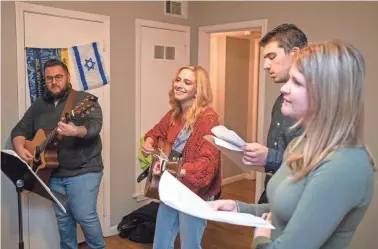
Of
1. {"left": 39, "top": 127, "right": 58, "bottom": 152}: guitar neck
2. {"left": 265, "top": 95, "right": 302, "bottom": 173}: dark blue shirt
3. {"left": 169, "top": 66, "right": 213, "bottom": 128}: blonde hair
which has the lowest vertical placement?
{"left": 39, "top": 127, "right": 58, "bottom": 152}: guitar neck

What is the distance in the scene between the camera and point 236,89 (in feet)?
16.7

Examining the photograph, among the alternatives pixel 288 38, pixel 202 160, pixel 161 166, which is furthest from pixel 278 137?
pixel 161 166

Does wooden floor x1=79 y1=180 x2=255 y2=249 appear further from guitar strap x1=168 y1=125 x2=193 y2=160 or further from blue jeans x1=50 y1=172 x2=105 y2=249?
guitar strap x1=168 y1=125 x2=193 y2=160

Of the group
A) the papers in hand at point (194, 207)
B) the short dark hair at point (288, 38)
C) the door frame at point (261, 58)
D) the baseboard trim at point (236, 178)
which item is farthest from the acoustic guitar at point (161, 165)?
the baseboard trim at point (236, 178)

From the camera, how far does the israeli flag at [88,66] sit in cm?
291

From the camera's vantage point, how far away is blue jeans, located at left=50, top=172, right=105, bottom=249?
8.14 ft

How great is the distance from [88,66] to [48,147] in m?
0.86

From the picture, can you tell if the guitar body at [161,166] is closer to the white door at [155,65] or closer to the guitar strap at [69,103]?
the guitar strap at [69,103]

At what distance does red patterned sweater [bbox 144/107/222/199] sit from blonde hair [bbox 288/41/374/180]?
1122 millimetres

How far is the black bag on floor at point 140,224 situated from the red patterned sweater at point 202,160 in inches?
46.1

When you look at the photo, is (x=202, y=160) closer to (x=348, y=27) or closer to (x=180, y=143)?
(x=180, y=143)

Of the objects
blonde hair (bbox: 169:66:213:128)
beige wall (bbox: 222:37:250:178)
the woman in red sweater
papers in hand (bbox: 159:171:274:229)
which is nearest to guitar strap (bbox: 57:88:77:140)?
the woman in red sweater

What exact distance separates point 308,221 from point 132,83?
2654 mm

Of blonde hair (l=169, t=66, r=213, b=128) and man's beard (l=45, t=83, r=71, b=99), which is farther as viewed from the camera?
man's beard (l=45, t=83, r=71, b=99)
